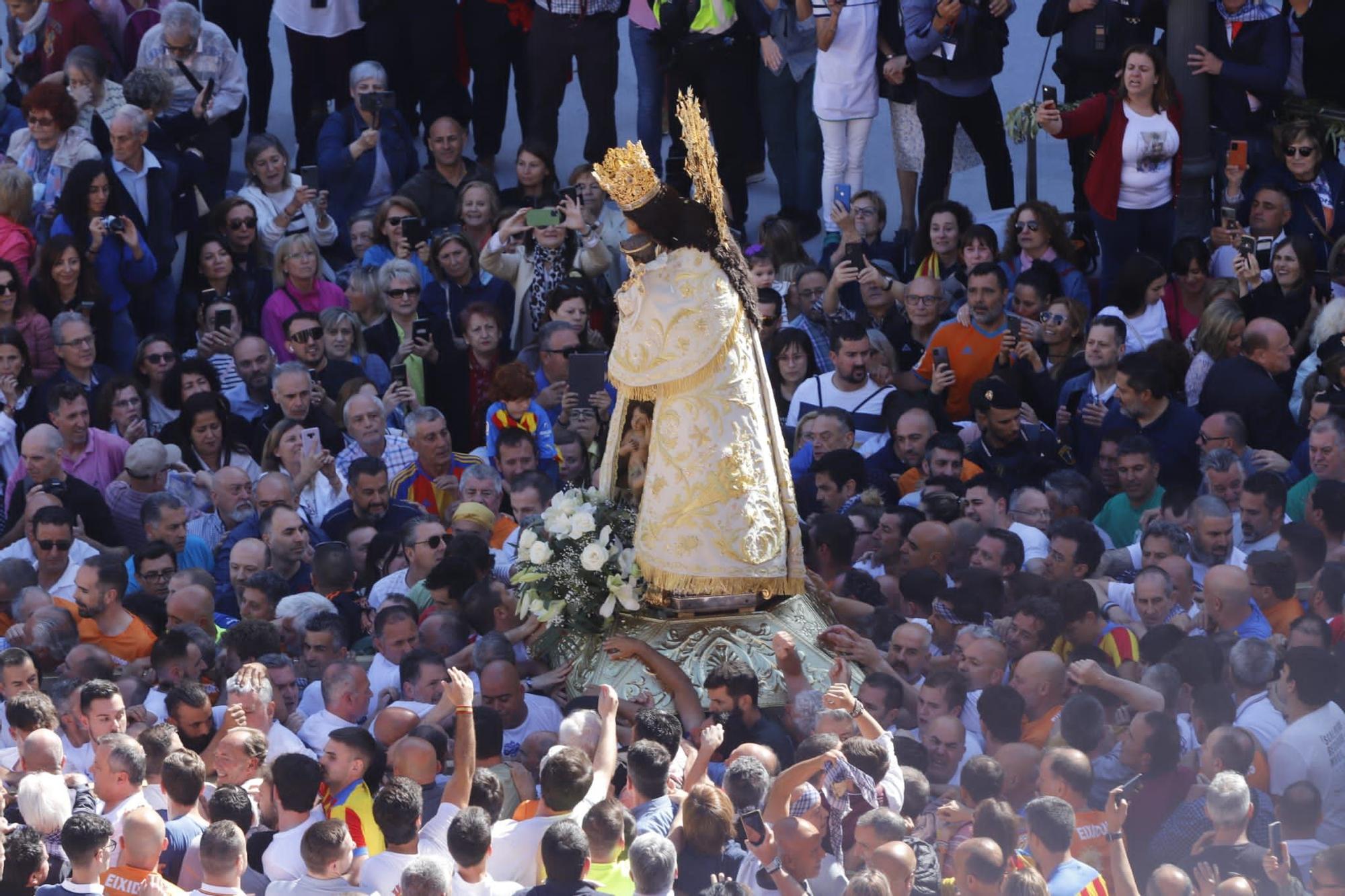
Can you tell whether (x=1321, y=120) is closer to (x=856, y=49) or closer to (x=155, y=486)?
(x=856, y=49)

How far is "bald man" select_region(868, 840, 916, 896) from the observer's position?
24.9ft

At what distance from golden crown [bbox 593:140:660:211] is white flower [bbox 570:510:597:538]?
4.20 ft

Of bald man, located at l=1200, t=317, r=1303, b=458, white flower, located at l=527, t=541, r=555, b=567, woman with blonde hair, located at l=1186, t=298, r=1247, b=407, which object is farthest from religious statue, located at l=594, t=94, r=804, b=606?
woman with blonde hair, located at l=1186, t=298, r=1247, b=407

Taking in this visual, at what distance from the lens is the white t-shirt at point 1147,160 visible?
13.3 meters

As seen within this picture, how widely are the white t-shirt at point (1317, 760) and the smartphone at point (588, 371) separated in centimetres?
392

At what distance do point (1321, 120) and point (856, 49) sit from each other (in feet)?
8.40

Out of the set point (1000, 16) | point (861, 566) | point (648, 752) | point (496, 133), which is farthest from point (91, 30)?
point (648, 752)

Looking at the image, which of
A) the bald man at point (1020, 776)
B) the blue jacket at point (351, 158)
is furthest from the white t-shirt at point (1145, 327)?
the blue jacket at point (351, 158)

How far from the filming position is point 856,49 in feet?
45.8

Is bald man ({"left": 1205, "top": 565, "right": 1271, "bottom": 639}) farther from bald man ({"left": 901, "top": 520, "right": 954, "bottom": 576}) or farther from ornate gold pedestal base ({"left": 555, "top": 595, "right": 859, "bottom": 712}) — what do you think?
ornate gold pedestal base ({"left": 555, "top": 595, "right": 859, "bottom": 712})

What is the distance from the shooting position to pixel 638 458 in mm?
10141

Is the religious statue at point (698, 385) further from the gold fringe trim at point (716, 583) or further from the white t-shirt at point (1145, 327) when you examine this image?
the white t-shirt at point (1145, 327)

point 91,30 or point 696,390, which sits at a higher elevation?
point 91,30

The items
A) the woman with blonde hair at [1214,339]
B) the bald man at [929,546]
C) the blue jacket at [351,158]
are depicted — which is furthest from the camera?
the blue jacket at [351,158]
